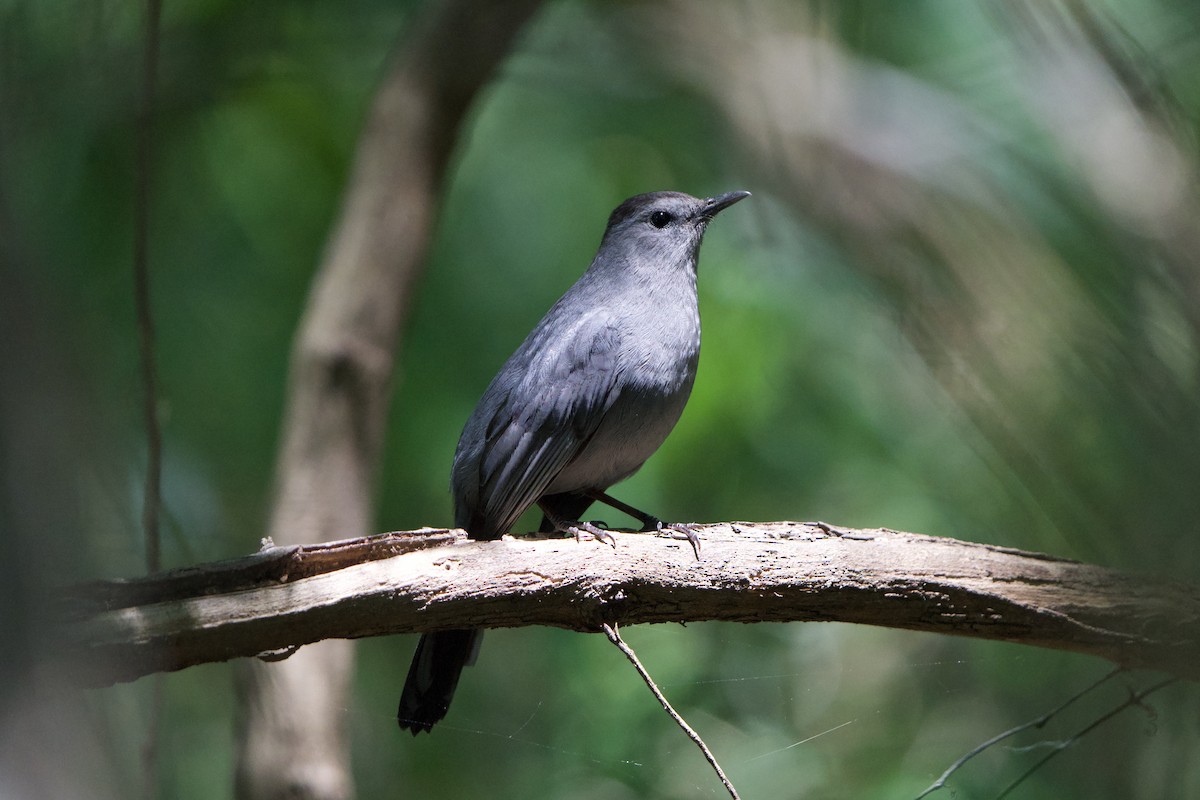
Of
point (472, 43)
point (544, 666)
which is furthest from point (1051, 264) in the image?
point (544, 666)

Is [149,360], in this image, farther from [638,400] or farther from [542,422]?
[638,400]

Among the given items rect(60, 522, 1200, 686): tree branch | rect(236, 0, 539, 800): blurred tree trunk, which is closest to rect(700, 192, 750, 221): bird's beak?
rect(236, 0, 539, 800): blurred tree trunk

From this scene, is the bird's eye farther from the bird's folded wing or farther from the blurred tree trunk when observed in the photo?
the blurred tree trunk

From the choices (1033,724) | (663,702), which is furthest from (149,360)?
(1033,724)

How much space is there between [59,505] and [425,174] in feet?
14.9

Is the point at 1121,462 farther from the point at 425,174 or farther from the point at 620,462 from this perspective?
the point at 425,174

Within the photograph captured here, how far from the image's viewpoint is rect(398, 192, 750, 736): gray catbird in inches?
145

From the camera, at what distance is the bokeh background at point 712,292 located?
151 inches

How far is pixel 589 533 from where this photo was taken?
342 centimetres

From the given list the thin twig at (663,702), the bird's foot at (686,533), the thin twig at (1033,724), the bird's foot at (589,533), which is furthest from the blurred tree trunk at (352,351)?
the thin twig at (1033,724)

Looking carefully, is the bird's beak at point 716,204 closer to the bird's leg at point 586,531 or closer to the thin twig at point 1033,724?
the bird's leg at point 586,531

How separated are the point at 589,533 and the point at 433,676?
80 cm

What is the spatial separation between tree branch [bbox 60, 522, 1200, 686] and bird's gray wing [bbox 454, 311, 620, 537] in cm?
65

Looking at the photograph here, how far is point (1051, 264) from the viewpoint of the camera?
15.6 ft
